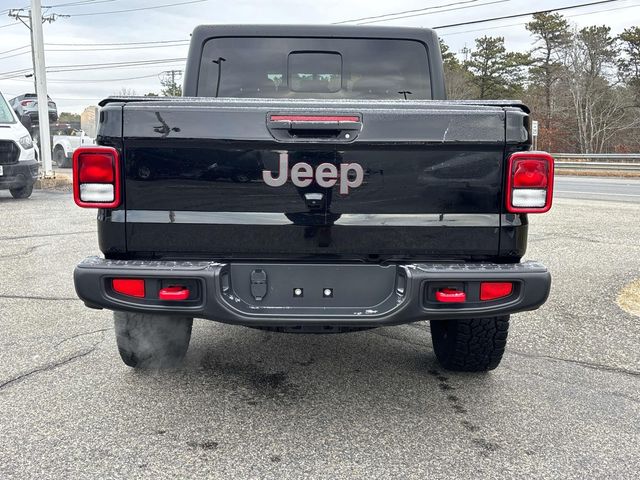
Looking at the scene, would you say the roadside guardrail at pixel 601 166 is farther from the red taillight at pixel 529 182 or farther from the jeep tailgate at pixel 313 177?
the jeep tailgate at pixel 313 177

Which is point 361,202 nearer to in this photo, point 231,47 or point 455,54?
point 231,47

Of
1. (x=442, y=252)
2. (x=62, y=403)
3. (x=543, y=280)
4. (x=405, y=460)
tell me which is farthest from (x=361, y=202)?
(x=62, y=403)

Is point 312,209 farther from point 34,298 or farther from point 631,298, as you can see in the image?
point 631,298

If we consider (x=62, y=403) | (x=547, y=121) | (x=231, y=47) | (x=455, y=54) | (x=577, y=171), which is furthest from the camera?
(x=455, y=54)

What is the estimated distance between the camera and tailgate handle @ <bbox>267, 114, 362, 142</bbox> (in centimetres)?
253

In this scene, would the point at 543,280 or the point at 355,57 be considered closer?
the point at 543,280

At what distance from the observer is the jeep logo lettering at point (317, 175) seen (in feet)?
8.45

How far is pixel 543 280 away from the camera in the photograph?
263cm

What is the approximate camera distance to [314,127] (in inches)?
99.5

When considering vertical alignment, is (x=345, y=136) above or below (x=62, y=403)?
above

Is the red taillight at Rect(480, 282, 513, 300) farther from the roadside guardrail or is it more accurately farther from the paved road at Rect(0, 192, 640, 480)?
the roadside guardrail

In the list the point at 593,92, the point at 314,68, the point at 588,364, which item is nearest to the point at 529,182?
the point at 588,364

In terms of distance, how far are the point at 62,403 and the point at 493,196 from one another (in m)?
2.34

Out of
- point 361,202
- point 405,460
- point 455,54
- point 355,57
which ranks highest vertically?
point 455,54
